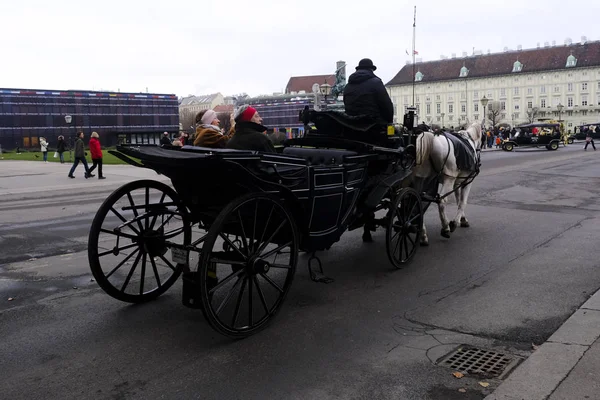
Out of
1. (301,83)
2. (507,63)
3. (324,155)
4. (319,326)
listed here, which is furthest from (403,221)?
(301,83)

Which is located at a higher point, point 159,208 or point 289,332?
point 159,208

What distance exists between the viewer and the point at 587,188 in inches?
609

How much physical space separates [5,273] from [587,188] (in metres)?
14.5

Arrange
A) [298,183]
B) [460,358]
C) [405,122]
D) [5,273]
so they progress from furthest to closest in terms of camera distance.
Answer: [405,122]
[5,273]
[298,183]
[460,358]

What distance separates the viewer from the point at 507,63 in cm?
12962

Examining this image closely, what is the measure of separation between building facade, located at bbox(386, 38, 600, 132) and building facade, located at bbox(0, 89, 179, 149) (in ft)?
182

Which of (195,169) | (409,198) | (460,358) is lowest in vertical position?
(460,358)

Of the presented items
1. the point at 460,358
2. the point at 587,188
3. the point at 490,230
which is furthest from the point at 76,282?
the point at 587,188

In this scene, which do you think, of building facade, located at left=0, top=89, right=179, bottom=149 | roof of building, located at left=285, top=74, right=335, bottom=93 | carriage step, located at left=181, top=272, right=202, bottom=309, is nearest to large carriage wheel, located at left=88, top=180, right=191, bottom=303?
carriage step, located at left=181, top=272, right=202, bottom=309

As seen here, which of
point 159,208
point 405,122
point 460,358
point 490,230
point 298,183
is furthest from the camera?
point 490,230

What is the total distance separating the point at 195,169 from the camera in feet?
14.8

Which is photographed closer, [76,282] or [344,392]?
[344,392]

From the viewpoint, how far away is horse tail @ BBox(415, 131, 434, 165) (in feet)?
26.2

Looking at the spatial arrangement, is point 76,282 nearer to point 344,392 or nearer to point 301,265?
point 301,265
